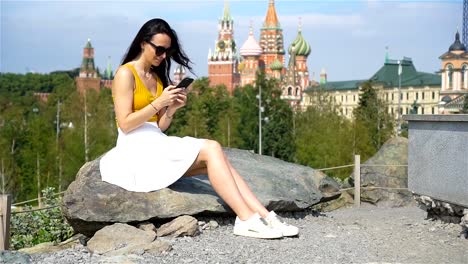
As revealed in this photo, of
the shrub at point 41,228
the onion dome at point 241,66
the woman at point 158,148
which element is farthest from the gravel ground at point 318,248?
the onion dome at point 241,66

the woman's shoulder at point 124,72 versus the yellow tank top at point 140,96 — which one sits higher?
the woman's shoulder at point 124,72

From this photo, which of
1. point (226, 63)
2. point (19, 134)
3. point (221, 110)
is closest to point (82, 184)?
point (19, 134)

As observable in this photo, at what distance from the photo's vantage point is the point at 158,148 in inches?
254

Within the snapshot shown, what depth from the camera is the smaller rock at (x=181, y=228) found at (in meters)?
6.37

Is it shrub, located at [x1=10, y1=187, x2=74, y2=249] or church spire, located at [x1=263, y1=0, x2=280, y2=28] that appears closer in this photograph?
shrub, located at [x1=10, y1=187, x2=74, y2=249]

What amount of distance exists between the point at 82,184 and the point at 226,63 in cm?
12888

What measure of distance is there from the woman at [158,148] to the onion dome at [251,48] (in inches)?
4780

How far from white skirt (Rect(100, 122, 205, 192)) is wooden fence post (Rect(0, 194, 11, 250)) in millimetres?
947

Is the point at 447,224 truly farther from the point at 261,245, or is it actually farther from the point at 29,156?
the point at 29,156

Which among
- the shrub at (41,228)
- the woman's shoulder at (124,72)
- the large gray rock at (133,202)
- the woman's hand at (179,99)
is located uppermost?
the woman's shoulder at (124,72)

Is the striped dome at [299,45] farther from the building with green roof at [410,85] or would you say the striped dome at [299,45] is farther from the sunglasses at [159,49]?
the sunglasses at [159,49]

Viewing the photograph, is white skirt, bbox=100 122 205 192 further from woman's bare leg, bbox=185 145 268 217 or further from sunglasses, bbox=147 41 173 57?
sunglasses, bbox=147 41 173 57

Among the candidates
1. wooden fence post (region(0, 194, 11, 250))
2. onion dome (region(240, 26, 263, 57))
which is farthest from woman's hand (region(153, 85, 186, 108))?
onion dome (region(240, 26, 263, 57))

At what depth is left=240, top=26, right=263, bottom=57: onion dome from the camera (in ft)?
419
